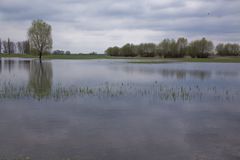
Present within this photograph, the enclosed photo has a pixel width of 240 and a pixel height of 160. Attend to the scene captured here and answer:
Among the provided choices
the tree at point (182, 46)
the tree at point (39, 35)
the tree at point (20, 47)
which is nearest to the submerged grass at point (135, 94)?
the tree at point (39, 35)

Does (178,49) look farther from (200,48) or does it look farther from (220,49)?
(220,49)

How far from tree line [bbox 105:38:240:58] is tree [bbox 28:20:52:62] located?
58.3 meters

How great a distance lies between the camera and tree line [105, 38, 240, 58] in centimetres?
10356

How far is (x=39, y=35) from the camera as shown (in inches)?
2672

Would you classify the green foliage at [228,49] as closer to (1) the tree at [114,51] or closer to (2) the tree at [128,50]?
(2) the tree at [128,50]

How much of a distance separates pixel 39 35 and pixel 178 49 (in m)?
62.1

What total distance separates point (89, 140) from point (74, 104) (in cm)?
531

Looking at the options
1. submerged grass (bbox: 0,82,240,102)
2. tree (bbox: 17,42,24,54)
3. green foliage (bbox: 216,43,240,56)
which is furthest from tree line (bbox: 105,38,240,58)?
submerged grass (bbox: 0,82,240,102)

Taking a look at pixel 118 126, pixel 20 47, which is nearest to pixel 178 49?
pixel 20 47

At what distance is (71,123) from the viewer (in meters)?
9.45

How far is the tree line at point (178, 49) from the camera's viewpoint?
104 metres

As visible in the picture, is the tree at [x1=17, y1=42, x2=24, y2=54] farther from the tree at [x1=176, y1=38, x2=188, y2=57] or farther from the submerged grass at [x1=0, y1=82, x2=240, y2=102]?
the submerged grass at [x1=0, y1=82, x2=240, y2=102]

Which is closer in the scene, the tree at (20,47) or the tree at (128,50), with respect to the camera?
the tree at (128,50)

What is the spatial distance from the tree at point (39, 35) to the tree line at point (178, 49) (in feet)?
191
